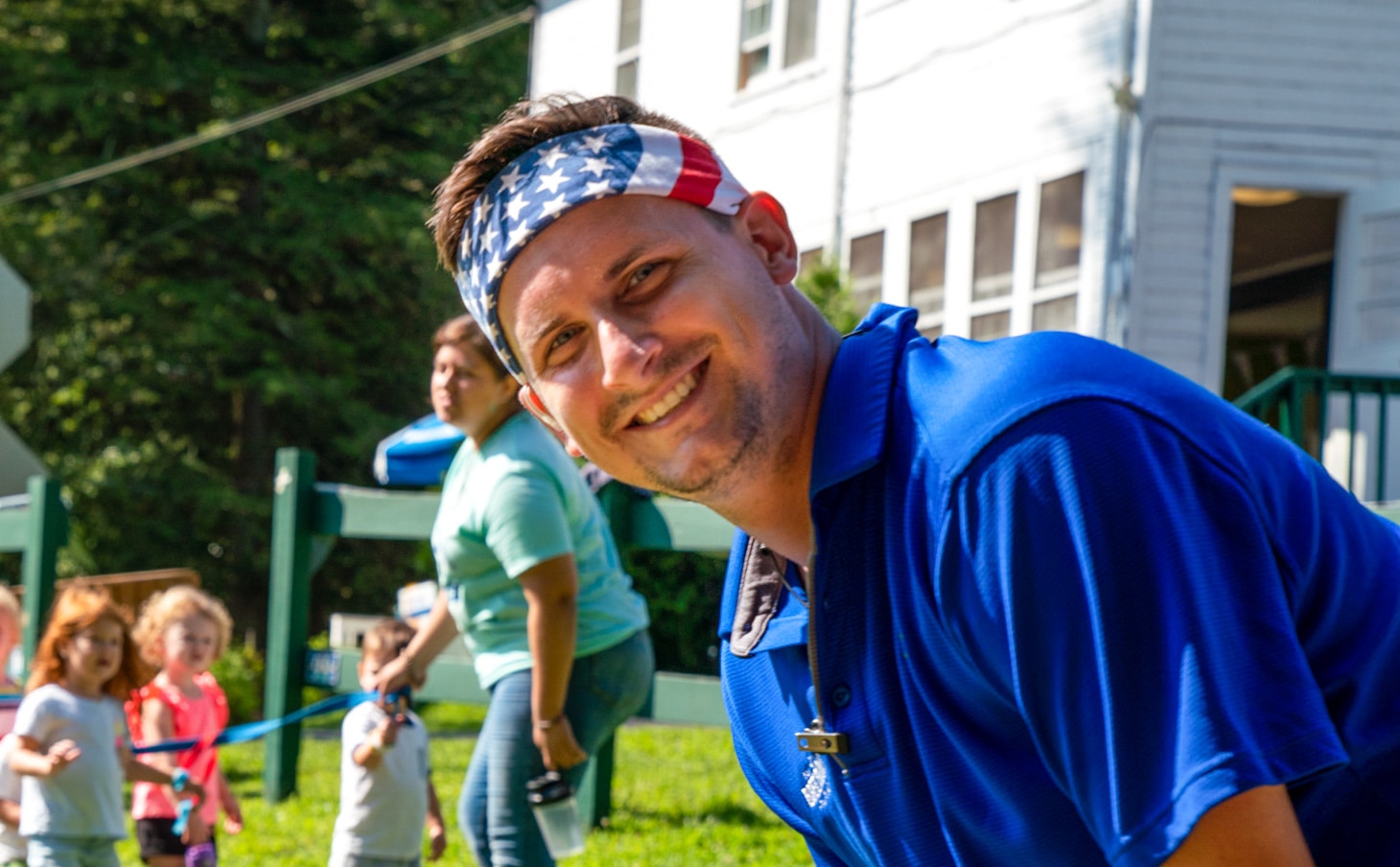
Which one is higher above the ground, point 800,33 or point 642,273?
point 800,33

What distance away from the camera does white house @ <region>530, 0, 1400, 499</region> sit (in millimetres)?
10500

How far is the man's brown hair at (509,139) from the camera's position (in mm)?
1740

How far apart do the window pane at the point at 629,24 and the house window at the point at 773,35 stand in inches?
76.2

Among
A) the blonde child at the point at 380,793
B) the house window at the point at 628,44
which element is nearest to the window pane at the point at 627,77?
the house window at the point at 628,44

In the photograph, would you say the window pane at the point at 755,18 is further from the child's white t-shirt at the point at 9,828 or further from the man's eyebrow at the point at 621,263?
the man's eyebrow at the point at 621,263

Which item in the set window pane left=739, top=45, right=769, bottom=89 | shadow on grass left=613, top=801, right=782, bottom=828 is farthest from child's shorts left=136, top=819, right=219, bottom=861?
window pane left=739, top=45, right=769, bottom=89

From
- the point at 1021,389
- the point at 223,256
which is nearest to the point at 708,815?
the point at 1021,389

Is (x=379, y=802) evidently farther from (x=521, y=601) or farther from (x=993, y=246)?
(x=993, y=246)

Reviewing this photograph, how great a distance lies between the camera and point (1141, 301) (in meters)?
10.6

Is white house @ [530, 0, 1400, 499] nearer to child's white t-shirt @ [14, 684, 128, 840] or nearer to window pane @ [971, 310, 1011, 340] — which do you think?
window pane @ [971, 310, 1011, 340]

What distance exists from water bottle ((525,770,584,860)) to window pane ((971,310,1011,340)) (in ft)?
25.9

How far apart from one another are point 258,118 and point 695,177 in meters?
24.3

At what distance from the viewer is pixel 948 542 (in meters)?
1.33

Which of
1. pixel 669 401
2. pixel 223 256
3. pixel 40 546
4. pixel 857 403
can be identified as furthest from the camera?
pixel 223 256
